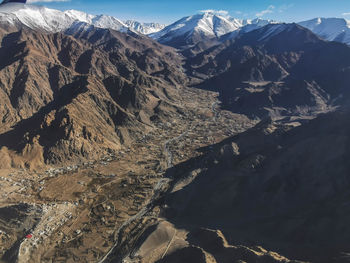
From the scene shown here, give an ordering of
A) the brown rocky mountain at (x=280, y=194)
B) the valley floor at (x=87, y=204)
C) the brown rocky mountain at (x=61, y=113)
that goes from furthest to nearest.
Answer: the brown rocky mountain at (x=61, y=113) → the valley floor at (x=87, y=204) → the brown rocky mountain at (x=280, y=194)

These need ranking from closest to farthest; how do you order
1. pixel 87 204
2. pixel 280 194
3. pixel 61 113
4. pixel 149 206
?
pixel 280 194, pixel 149 206, pixel 87 204, pixel 61 113

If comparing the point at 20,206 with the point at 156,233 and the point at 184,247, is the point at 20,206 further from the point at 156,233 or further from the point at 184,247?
the point at 184,247

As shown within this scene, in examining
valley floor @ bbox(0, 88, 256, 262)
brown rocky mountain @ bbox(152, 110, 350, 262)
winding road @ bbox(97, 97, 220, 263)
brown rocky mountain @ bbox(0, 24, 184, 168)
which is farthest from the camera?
brown rocky mountain @ bbox(0, 24, 184, 168)

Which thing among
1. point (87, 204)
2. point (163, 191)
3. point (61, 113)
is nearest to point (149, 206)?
point (163, 191)

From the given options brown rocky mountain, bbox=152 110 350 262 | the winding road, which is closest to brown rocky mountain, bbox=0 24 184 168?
the winding road

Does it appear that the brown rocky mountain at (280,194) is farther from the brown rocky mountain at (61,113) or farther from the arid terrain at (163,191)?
the brown rocky mountain at (61,113)

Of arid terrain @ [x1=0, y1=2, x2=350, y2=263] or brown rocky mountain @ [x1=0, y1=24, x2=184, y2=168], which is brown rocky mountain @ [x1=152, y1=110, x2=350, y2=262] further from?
brown rocky mountain @ [x1=0, y1=24, x2=184, y2=168]

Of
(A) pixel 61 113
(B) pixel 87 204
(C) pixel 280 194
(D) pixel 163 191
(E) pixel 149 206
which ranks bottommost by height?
(E) pixel 149 206

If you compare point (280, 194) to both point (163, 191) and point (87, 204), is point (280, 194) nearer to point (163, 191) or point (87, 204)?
point (163, 191)

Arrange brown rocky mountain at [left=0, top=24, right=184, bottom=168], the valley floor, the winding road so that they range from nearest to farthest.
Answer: the winding road, the valley floor, brown rocky mountain at [left=0, top=24, right=184, bottom=168]

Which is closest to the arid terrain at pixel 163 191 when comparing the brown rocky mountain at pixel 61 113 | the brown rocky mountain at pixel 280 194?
the brown rocky mountain at pixel 280 194

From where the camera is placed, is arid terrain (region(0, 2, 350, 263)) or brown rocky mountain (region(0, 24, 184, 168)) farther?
brown rocky mountain (region(0, 24, 184, 168))
